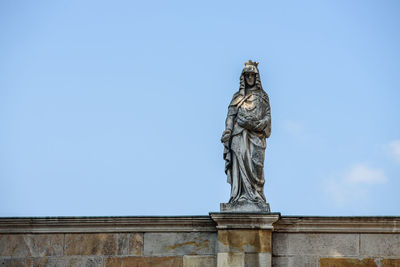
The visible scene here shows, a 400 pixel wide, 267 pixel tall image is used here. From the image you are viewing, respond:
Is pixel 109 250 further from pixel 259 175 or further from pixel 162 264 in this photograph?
pixel 259 175

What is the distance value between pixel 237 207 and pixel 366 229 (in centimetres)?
241

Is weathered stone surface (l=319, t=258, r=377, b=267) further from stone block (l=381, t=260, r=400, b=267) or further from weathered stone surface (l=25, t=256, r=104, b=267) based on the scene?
weathered stone surface (l=25, t=256, r=104, b=267)

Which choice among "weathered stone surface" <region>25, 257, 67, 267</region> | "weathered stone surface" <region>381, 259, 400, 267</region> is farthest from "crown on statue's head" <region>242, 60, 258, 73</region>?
"weathered stone surface" <region>25, 257, 67, 267</region>

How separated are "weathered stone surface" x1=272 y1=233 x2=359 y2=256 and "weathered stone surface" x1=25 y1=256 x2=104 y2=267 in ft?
11.1

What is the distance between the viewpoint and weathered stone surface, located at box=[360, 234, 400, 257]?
17.6m

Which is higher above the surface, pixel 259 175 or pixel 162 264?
pixel 259 175

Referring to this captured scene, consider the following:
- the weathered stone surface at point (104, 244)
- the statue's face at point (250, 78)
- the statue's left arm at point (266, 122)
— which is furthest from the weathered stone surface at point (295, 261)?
the statue's face at point (250, 78)

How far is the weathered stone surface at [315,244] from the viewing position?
17.7m

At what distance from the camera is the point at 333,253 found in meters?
17.7

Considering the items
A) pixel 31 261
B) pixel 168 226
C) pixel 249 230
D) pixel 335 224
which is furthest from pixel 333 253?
pixel 31 261

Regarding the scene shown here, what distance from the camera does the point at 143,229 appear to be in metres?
18.2

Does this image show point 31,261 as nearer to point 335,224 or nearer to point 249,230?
point 249,230

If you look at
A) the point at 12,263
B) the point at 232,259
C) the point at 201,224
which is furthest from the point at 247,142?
the point at 12,263

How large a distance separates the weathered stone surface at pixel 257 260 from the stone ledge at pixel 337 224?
0.59 meters
